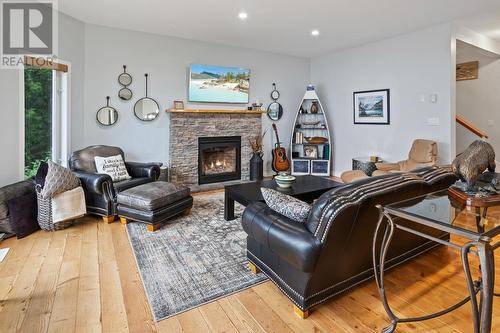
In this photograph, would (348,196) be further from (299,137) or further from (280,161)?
(299,137)

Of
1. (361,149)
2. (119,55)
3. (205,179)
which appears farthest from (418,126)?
(119,55)

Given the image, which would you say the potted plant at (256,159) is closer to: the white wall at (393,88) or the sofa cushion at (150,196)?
the white wall at (393,88)

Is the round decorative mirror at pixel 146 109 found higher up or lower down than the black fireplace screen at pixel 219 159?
higher up

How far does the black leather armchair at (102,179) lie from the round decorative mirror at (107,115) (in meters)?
0.58

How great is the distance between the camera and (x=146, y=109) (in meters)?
4.88

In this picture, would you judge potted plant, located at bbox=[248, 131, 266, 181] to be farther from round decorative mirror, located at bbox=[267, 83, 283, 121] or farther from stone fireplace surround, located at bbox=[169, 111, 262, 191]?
round decorative mirror, located at bbox=[267, 83, 283, 121]

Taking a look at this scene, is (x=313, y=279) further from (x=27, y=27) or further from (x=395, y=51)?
(x=395, y=51)

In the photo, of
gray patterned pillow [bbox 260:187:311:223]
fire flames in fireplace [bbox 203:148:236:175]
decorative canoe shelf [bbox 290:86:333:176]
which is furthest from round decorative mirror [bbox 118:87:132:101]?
gray patterned pillow [bbox 260:187:311:223]

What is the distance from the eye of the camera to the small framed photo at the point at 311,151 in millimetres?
6451

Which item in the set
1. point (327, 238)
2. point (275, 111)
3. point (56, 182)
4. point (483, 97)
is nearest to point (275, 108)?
point (275, 111)

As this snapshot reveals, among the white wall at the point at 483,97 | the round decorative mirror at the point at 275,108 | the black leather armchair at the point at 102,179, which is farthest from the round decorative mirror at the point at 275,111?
the white wall at the point at 483,97

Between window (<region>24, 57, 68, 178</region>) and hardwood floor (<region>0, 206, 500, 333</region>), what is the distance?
1.66 metres

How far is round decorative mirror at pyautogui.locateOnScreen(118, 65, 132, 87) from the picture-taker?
462 cm

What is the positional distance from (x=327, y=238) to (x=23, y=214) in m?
3.19
